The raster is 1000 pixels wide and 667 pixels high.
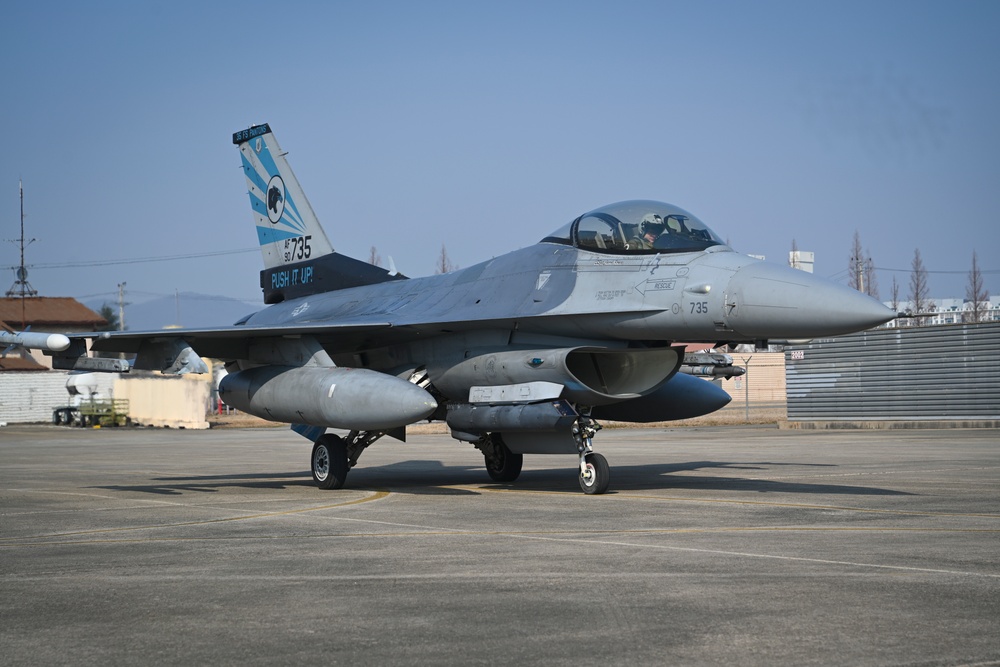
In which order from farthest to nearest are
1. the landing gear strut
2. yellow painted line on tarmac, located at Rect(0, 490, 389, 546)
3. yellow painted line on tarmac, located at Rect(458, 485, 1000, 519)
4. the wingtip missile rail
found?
the wingtip missile rail
the landing gear strut
yellow painted line on tarmac, located at Rect(458, 485, 1000, 519)
yellow painted line on tarmac, located at Rect(0, 490, 389, 546)

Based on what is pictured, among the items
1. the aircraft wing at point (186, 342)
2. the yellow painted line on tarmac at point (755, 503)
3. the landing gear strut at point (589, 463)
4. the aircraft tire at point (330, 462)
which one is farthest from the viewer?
the aircraft tire at point (330, 462)

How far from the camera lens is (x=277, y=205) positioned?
18.6 m

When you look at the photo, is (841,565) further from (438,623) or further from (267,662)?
(267,662)

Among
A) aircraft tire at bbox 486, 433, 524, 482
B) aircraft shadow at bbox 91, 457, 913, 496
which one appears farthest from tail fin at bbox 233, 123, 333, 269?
aircraft tire at bbox 486, 433, 524, 482

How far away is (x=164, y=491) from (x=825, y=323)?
901 cm

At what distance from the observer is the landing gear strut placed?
41.3ft

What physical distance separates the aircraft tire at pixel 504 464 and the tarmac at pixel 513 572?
1.20 feet

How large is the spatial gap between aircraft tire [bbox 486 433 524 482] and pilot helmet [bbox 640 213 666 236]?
4.43 meters

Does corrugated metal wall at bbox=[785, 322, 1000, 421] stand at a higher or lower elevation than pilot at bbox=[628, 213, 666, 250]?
lower

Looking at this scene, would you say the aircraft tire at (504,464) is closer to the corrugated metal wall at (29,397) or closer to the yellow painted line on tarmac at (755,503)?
the yellow painted line on tarmac at (755,503)

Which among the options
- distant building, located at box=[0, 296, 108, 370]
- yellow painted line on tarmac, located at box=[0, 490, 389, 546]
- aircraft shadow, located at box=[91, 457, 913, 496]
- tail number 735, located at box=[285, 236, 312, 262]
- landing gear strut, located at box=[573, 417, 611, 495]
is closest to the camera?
yellow painted line on tarmac, located at box=[0, 490, 389, 546]

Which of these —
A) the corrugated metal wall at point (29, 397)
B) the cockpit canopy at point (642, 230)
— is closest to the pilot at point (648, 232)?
the cockpit canopy at point (642, 230)

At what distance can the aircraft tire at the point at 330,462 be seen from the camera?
48.7 feet

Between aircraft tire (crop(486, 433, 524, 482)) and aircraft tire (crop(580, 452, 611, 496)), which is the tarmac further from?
aircraft tire (crop(486, 433, 524, 482))
